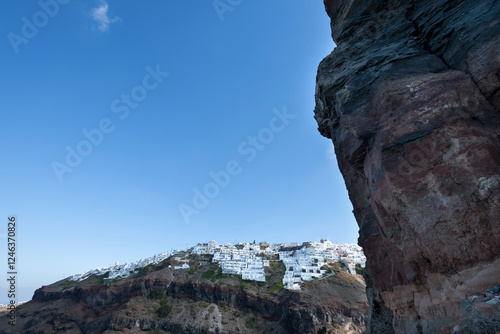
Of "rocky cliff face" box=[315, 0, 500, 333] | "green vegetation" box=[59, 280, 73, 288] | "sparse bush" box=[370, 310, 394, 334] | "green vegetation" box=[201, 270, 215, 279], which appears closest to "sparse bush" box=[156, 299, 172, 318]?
"green vegetation" box=[201, 270, 215, 279]

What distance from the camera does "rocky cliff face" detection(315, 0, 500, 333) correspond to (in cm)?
891

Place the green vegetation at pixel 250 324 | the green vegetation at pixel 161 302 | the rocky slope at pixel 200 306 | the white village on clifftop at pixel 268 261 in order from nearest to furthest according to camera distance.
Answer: the rocky slope at pixel 200 306 < the green vegetation at pixel 250 324 < the green vegetation at pixel 161 302 < the white village on clifftop at pixel 268 261

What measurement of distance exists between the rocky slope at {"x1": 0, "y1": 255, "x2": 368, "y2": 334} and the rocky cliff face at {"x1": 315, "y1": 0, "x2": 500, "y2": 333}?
49084 millimetres

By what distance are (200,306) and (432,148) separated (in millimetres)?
65627

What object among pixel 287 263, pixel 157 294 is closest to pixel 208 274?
pixel 157 294

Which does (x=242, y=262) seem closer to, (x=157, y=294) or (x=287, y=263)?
(x=287, y=263)

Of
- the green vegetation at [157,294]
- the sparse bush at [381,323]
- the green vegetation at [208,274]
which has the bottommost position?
the sparse bush at [381,323]

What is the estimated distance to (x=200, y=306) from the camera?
62.6 m

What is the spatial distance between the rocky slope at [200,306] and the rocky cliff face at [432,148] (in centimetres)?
4908

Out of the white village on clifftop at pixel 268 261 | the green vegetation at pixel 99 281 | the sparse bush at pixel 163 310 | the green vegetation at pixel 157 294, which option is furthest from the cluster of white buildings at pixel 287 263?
the green vegetation at pixel 99 281

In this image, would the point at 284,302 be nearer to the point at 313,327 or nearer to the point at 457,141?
the point at 313,327

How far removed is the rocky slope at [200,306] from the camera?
183 ft

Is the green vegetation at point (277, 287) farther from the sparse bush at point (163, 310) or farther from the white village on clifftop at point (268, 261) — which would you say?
the sparse bush at point (163, 310)

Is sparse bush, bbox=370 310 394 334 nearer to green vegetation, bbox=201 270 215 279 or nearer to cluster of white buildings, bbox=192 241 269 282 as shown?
cluster of white buildings, bbox=192 241 269 282
